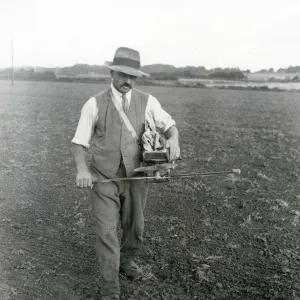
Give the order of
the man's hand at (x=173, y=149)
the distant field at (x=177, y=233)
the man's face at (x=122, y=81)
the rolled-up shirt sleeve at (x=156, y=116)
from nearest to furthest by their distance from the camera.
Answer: the man's face at (x=122, y=81), the man's hand at (x=173, y=149), the rolled-up shirt sleeve at (x=156, y=116), the distant field at (x=177, y=233)

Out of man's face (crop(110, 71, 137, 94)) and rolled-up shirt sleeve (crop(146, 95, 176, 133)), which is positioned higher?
man's face (crop(110, 71, 137, 94))

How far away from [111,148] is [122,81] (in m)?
0.51

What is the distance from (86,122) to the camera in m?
3.20

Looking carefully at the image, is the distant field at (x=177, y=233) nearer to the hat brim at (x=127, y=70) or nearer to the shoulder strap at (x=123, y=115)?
the shoulder strap at (x=123, y=115)

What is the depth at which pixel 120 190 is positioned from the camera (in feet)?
11.1

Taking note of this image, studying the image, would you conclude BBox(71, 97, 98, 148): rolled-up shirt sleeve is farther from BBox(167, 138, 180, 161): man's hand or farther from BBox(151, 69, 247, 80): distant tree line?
BBox(151, 69, 247, 80): distant tree line

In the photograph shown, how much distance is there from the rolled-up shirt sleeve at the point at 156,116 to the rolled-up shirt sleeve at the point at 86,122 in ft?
1.52

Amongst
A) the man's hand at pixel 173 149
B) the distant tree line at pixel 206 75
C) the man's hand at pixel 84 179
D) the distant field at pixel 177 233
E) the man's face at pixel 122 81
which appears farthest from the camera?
the distant tree line at pixel 206 75

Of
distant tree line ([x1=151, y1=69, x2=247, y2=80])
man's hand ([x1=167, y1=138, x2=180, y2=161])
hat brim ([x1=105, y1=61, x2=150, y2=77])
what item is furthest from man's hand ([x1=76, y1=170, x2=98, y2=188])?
distant tree line ([x1=151, y1=69, x2=247, y2=80])

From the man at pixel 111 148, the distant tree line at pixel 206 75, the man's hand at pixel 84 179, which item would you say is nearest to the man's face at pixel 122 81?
the man at pixel 111 148

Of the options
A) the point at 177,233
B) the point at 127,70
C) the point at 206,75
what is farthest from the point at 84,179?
the point at 206,75

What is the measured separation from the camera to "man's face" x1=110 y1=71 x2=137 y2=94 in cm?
327

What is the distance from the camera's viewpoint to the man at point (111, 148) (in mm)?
3227

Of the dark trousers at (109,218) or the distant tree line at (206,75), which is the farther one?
the distant tree line at (206,75)
